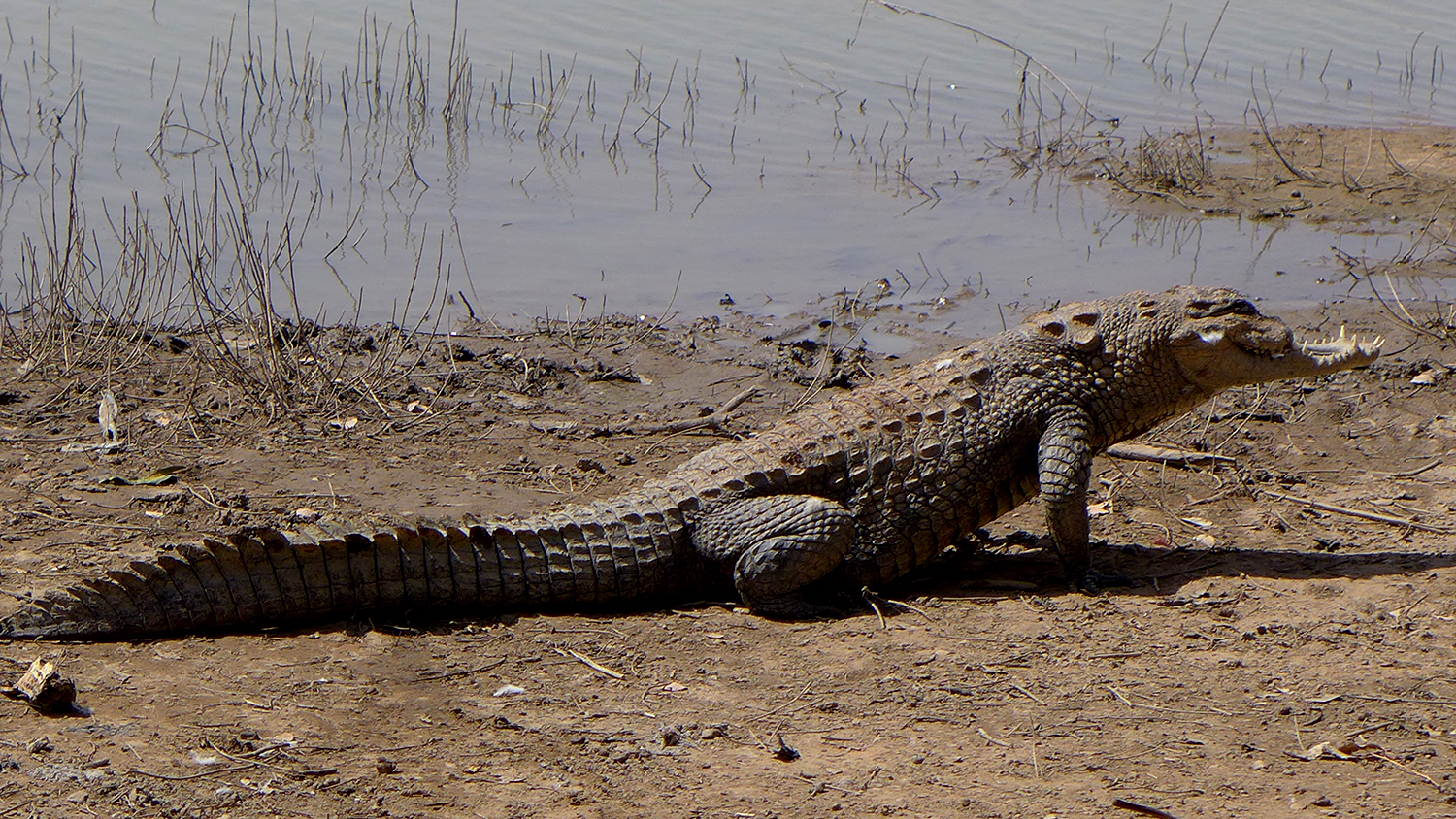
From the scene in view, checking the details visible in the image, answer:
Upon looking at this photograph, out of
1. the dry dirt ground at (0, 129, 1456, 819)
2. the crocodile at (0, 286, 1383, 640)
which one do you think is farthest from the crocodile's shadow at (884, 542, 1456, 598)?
the crocodile at (0, 286, 1383, 640)

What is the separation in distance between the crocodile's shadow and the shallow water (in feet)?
9.94

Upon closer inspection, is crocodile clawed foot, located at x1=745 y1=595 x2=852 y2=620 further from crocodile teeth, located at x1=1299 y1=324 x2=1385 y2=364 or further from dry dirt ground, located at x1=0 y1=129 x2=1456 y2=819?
crocodile teeth, located at x1=1299 y1=324 x2=1385 y2=364

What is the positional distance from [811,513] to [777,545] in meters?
0.18

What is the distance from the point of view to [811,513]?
438 centimetres

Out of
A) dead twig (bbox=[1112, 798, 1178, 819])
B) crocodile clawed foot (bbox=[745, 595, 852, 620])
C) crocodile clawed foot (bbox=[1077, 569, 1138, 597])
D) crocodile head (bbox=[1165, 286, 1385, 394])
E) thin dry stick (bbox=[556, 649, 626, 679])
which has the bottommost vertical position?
thin dry stick (bbox=[556, 649, 626, 679])

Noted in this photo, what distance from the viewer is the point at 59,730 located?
10.3 feet

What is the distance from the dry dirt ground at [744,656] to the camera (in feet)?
10.1

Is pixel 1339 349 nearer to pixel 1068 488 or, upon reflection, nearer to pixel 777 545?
pixel 1068 488

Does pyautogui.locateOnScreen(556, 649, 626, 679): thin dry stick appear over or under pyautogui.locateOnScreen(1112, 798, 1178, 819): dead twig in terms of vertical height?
under

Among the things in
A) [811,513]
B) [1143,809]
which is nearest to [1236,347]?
[811,513]

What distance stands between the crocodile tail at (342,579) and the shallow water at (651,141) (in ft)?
8.82

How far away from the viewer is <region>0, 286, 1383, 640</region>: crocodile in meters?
3.85

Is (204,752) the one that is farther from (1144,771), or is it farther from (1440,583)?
(1440,583)

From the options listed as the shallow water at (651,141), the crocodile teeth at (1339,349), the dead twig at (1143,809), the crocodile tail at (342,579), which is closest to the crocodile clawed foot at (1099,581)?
the crocodile teeth at (1339,349)
